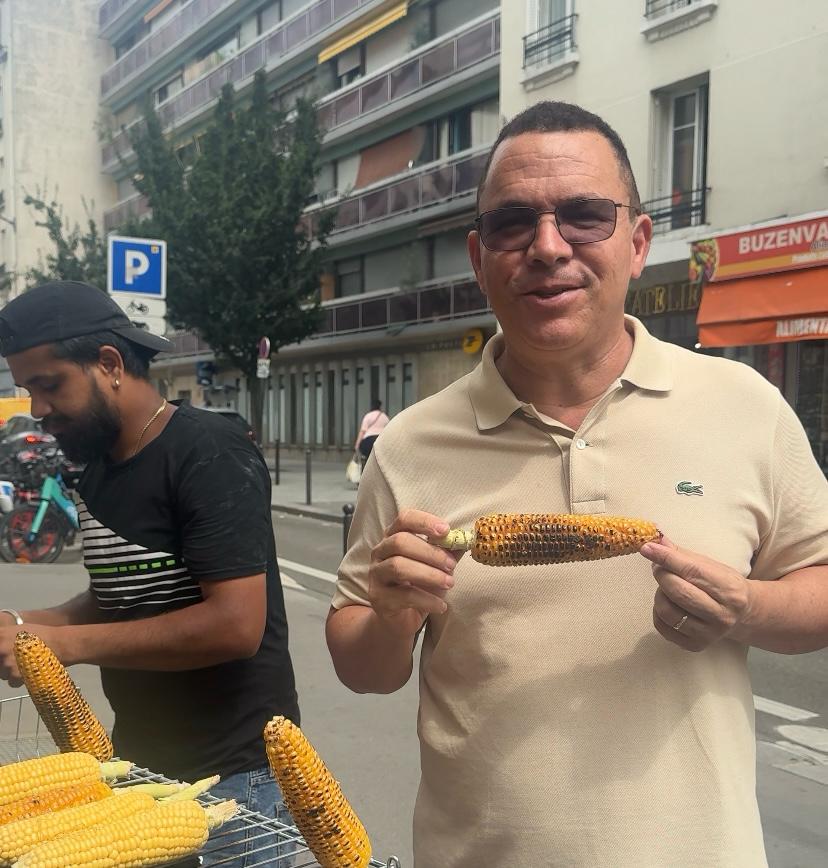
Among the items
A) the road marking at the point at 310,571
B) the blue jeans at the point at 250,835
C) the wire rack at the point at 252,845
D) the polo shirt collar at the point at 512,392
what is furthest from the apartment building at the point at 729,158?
the wire rack at the point at 252,845

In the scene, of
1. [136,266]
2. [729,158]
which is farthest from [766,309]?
[136,266]

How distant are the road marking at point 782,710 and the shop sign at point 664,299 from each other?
1067cm

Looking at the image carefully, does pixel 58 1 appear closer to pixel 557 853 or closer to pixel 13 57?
pixel 13 57

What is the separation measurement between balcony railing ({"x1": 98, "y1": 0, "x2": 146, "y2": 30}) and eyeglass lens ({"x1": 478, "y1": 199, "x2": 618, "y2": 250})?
45398mm

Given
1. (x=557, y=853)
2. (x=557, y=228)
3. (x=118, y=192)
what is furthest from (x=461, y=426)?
(x=118, y=192)

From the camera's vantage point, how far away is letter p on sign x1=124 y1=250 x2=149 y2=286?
1010cm

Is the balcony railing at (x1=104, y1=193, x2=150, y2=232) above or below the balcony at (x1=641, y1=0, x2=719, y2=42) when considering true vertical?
above

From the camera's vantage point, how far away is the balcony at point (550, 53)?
668 inches

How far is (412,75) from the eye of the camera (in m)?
23.7

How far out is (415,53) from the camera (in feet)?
76.6

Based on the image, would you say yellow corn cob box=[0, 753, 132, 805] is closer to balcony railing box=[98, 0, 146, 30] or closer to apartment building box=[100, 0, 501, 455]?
apartment building box=[100, 0, 501, 455]

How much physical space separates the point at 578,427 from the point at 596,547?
35 cm

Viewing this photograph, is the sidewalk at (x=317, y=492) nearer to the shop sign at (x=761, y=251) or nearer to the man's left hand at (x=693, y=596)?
the shop sign at (x=761, y=251)

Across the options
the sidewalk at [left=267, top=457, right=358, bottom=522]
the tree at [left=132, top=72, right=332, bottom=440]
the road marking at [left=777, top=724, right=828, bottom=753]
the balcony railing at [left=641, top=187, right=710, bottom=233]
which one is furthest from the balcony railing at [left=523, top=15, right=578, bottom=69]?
the road marking at [left=777, top=724, right=828, bottom=753]
